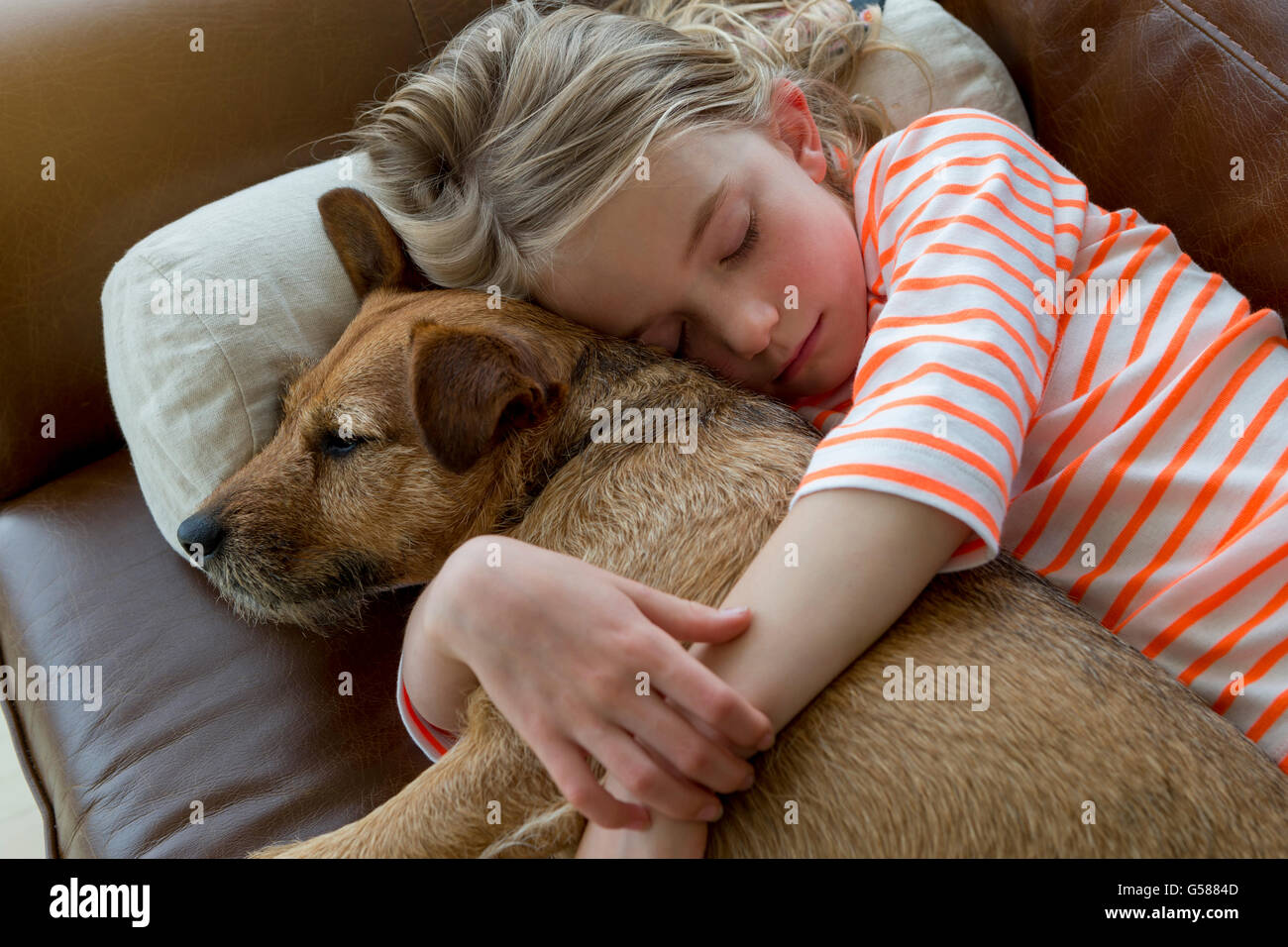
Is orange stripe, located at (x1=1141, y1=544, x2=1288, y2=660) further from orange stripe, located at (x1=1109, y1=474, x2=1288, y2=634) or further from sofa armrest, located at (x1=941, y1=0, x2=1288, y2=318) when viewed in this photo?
sofa armrest, located at (x1=941, y1=0, x2=1288, y2=318)

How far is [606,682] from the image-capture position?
3.81 feet

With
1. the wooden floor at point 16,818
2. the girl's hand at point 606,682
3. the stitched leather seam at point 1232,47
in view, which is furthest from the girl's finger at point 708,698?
the wooden floor at point 16,818

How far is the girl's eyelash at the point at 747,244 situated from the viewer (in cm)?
163

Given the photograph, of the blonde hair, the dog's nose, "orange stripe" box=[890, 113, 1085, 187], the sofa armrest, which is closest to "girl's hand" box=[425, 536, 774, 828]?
the dog's nose

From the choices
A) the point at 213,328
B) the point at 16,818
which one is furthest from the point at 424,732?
the point at 16,818

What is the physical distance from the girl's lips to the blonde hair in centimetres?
38

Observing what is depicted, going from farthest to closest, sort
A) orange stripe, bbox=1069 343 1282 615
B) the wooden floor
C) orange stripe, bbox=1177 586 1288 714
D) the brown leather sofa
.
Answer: the wooden floor, the brown leather sofa, orange stripe, bbox=1069 343 1282 615, orange stripe, bbox=1177 586 1288 714

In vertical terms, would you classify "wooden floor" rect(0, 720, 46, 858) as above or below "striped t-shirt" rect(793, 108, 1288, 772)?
below

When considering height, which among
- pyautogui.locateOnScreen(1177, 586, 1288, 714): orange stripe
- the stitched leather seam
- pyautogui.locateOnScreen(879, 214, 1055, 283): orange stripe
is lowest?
pyautogui.locateOnScreen(1177, 586, 1288, 714): orange stripe

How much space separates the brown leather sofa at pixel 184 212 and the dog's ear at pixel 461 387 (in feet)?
1.79

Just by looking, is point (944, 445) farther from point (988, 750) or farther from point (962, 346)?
point (988, 750)

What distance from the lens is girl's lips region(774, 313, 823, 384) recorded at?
1.69 meters

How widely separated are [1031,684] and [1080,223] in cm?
89

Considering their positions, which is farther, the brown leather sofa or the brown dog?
the brown leather sofa
